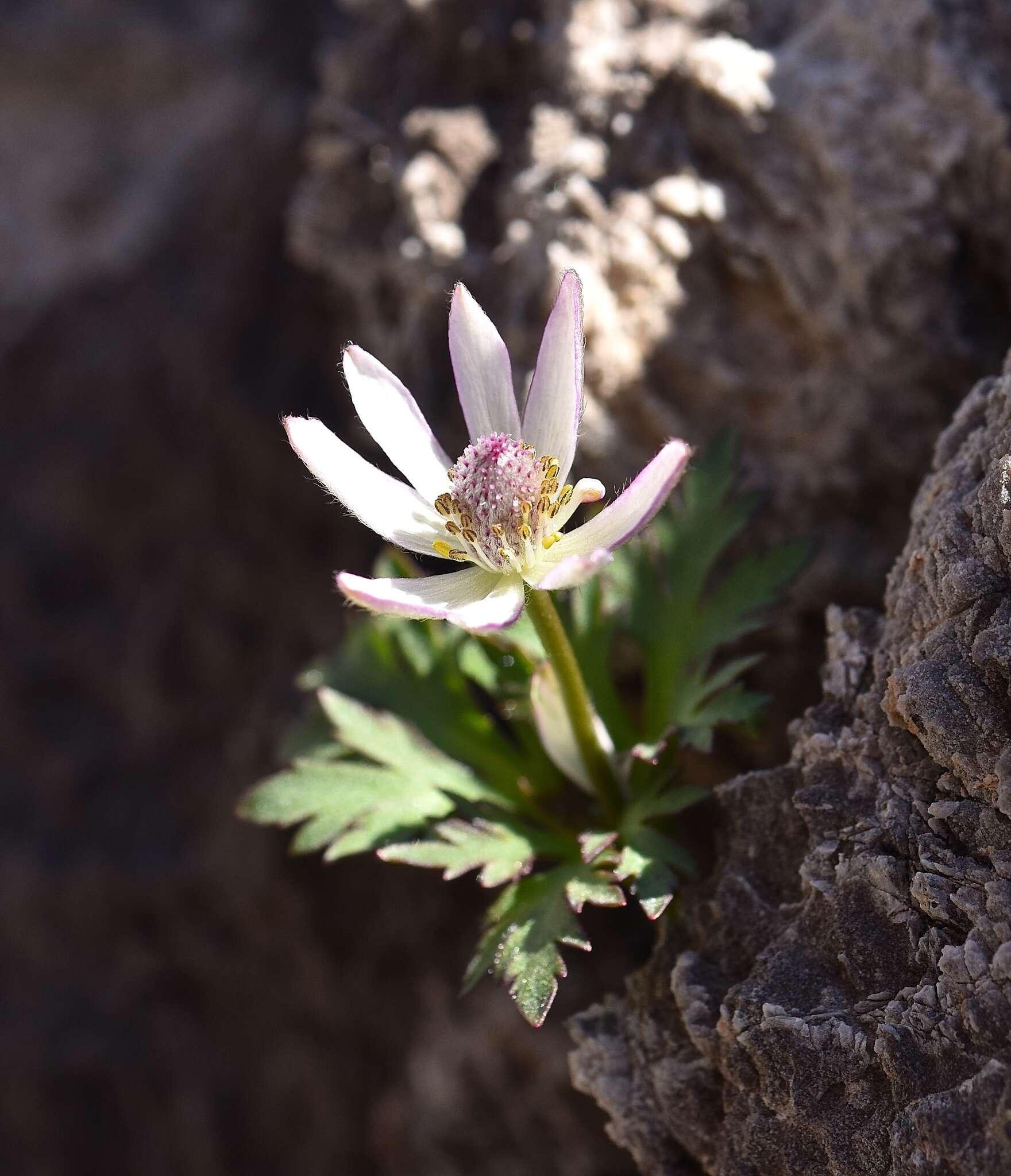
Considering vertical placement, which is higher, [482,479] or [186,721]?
[186,721]

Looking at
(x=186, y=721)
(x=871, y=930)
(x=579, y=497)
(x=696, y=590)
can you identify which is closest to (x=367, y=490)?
(x=579, y=497)

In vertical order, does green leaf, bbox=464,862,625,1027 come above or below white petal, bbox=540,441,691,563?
below

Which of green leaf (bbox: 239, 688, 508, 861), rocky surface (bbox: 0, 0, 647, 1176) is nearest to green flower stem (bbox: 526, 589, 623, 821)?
green leaf (bbox: 239, 688, 508, 861)

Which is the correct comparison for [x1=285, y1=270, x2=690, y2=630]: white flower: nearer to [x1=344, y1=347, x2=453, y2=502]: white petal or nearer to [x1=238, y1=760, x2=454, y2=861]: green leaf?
[x1=344, y1=347, x2=453, y2=502]: white petal

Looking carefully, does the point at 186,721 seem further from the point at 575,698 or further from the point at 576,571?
the point at 576,571

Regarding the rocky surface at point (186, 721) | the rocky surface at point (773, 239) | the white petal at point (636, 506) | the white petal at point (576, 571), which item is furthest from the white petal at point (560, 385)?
the rocky surface at point (186, 721)

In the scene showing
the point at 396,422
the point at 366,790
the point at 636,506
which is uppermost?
the point at 396,422
